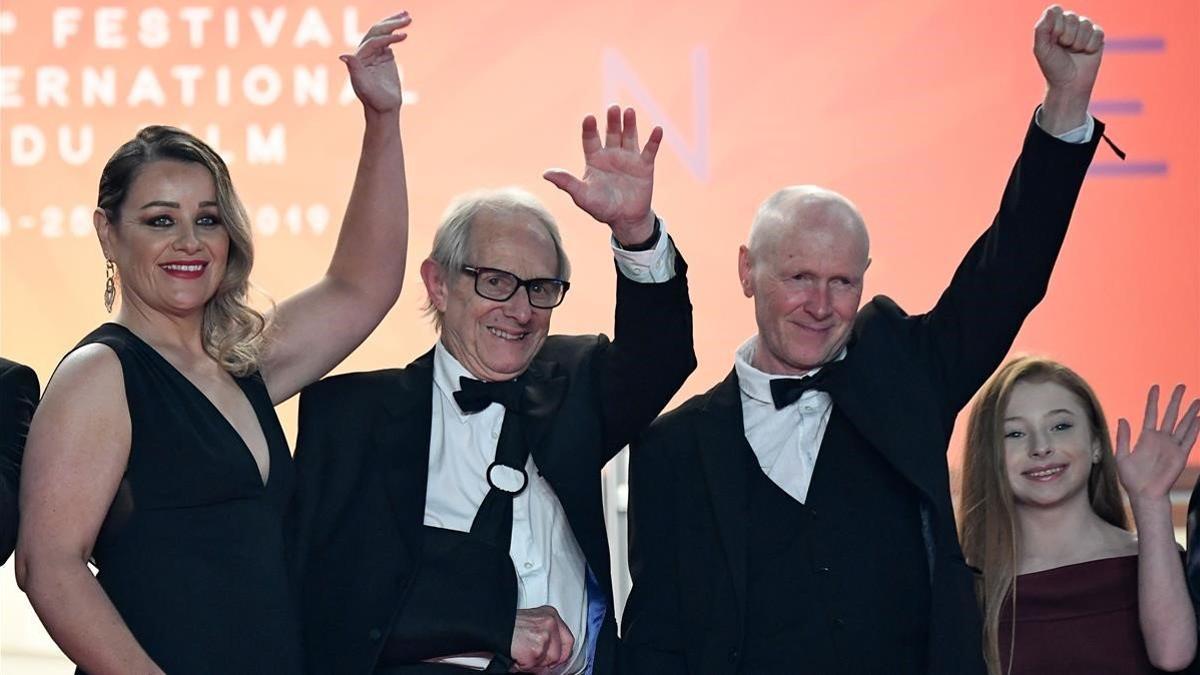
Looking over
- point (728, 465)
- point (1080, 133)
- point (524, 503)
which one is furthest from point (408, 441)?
point (1080, 133)

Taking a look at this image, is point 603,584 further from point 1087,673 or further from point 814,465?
point 1087,673

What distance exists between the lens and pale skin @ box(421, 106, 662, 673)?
2.82 meters

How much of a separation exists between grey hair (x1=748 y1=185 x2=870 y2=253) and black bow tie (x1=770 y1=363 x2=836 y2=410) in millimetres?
255

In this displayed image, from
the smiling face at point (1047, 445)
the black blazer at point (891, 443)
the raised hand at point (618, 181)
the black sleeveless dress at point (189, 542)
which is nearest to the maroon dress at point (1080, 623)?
the smiling face at point (1047, 445)

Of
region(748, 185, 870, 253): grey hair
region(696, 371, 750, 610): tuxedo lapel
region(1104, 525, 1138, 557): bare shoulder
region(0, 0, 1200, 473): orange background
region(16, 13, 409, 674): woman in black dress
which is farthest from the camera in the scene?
region(0, 0, 1200, 473): orange background

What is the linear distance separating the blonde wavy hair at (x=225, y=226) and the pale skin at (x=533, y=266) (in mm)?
355

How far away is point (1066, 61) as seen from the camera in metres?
2.88

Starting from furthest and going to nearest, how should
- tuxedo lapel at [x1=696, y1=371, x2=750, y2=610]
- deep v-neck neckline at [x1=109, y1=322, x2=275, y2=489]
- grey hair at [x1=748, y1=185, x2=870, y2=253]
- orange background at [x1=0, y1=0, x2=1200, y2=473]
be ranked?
orange background at [x1=0, y1=0, x2=1200, y2=473] → grey hair at [x1=748, y1=185, x2=870, y2=253] → tuxedo lapel at [x1=696, y1=371, x2=750, y2=610] → deep v-neck neckline at [x1=109, y1=322, x2=275, y2=489]

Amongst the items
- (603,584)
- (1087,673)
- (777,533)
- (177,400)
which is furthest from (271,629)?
(1087,673)

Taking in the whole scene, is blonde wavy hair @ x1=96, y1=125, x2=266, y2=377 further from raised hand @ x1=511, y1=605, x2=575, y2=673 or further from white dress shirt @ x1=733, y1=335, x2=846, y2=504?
white dress shirt @ x1=733, y1=335, x2=846, y2=504

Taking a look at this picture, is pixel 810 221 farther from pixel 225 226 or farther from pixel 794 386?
pixel 225 226

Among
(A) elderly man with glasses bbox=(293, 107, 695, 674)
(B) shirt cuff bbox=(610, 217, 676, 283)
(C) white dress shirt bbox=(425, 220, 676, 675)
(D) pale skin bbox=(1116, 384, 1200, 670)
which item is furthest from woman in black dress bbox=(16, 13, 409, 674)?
(D) pale skin bbox=(1116, 384, 1200, 670)

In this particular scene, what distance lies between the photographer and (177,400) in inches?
108

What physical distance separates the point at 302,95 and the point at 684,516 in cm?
231
